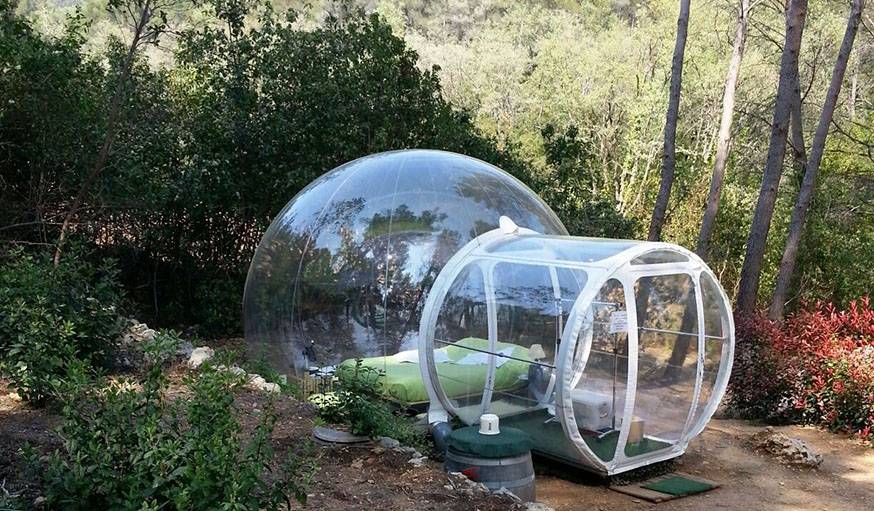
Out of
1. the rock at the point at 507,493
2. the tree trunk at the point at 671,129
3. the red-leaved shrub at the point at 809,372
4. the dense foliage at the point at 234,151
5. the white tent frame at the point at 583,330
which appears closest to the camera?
the rock at the point at 507,493

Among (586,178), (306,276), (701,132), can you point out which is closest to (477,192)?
(306,276)

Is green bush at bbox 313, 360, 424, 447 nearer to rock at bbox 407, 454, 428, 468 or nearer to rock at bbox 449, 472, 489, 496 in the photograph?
rock at bbox 407, 454, 428, 468

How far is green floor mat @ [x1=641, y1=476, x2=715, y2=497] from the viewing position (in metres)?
6.13

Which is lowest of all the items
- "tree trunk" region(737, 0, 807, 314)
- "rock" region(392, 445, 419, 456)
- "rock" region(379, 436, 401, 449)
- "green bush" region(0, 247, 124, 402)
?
"rock" region(392, 445, 419, 456)

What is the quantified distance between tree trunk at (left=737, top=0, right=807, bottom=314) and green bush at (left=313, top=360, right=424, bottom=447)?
20.5 ft

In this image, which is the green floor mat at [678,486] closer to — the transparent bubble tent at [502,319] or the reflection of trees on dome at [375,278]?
the transparent bubble tent at [502,319]

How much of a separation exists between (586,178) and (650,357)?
443 inches

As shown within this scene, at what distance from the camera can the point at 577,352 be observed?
19.5 feet

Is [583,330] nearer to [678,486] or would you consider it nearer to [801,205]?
[678,486]

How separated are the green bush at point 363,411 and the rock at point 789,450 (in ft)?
10.8

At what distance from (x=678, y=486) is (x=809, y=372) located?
9.82 feet

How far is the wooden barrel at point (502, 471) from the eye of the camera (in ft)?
17.1

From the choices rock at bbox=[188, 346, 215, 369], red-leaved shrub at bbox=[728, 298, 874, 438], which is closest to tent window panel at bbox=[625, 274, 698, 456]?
red-leaved shrub at bbox=[728, 298, 874, 438]

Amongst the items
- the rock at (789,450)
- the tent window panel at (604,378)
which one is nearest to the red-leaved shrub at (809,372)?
the rock at (789,450)
